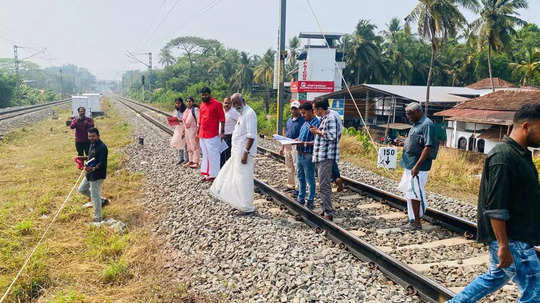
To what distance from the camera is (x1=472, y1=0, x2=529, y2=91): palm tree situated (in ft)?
108

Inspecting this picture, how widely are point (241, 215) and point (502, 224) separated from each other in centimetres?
397

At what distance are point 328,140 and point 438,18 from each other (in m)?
27.0

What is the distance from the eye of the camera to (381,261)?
4.25 m

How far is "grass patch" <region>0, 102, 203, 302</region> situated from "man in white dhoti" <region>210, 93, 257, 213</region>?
1.32 metres

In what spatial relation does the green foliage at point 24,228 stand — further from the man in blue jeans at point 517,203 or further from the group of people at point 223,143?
the man in blue jeans at point 517,203

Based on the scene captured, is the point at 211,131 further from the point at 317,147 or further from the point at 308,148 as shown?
the point at 317,147

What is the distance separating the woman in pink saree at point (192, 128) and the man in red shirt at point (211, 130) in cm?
164

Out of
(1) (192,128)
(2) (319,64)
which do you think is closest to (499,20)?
(2) (319,64)

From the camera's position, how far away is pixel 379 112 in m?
31.5

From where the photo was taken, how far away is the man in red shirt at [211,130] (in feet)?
24.8

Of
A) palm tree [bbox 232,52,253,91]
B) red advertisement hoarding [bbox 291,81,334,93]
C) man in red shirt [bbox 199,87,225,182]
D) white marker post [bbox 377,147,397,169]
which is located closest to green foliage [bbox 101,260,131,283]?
man in red shirt [bbox 199,87,225,182]

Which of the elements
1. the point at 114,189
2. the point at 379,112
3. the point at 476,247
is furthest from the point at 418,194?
the point at 379,112

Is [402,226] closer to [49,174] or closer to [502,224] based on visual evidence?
[502,224]

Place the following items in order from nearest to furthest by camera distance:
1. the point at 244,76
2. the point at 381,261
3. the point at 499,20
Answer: the point at 381,261 < the point at 499,20 < the point at 244,76
